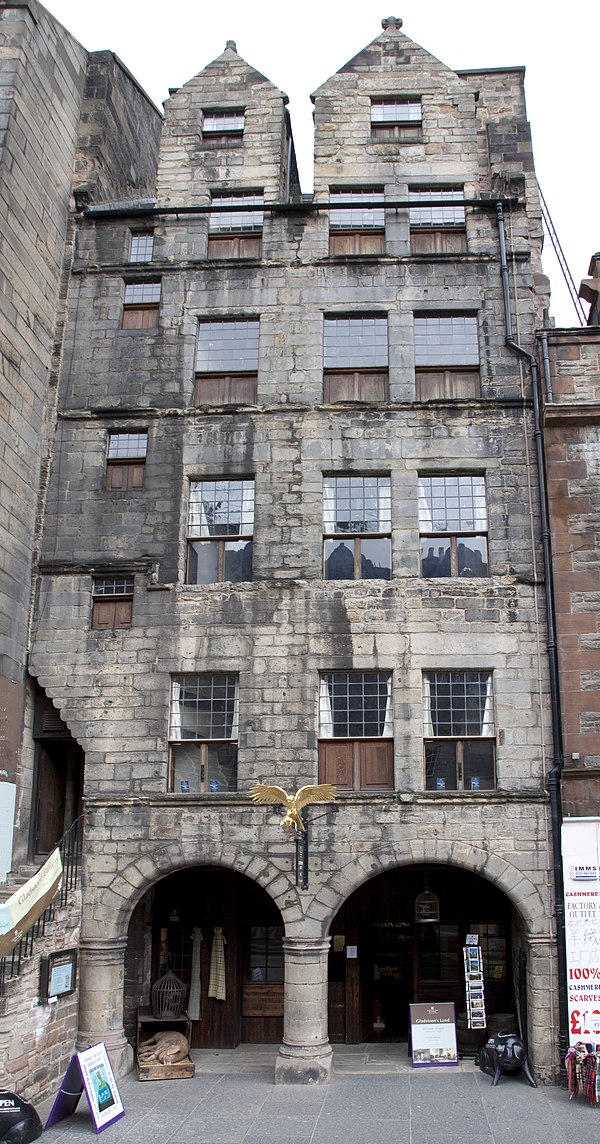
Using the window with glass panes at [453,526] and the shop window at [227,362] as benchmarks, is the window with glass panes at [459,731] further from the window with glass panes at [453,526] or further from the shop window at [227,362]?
the shop window at [227,362]

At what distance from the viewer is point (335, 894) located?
14.5 meters

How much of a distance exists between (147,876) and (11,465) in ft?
22.9

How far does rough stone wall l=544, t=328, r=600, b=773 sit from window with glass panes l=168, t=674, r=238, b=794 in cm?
529

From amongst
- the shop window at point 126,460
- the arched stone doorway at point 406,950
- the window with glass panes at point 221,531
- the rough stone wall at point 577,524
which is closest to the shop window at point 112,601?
the window with glass panes at point 221,531

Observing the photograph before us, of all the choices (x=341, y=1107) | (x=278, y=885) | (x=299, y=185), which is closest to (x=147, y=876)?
(x=278, y=885)

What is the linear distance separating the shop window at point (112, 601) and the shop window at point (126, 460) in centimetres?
169

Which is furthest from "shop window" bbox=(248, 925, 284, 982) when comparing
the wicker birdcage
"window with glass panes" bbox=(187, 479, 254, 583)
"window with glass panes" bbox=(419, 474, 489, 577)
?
"window with glass panes" bbox=(419, 474, 489, 577)

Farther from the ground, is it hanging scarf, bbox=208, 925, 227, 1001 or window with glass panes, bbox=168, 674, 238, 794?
window with glass panes, bbox=168, 674, 238, 794

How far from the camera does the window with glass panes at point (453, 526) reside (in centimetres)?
1612

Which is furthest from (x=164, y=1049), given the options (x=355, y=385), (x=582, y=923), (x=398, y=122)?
(x=398, y=122)

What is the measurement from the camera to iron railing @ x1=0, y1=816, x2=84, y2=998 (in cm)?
1239

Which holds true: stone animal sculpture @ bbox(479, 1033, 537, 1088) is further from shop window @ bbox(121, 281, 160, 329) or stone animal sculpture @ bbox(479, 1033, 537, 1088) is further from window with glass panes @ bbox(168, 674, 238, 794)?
shop window @ bbox(121, 281, 160, 329)

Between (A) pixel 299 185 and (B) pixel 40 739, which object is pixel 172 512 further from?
(A) pixel 299 185

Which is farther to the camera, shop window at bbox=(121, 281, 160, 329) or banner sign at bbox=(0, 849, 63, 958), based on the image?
shop window at bbox=(121, 281, 160, 329)
